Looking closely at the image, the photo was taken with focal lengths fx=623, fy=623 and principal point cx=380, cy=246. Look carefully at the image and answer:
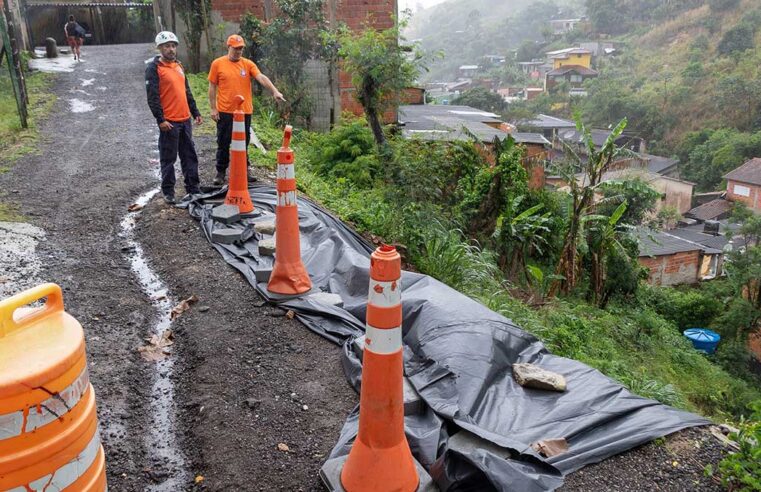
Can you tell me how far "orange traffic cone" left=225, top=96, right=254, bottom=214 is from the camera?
20.2 feet

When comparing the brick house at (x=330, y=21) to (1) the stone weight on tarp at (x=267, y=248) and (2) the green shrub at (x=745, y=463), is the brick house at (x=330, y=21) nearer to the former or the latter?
(1) the stone weight on tarp at (x=267, y=248)

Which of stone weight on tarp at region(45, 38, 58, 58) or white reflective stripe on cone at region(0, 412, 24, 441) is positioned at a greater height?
stone weight on tarp at region(45, 38, 58, 58)

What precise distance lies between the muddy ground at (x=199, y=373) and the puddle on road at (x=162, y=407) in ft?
0.04

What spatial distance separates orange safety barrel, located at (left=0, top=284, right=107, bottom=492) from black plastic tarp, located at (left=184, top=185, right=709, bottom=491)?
1472 mm

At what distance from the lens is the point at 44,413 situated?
1788 mm

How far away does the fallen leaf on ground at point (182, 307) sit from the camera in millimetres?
4816

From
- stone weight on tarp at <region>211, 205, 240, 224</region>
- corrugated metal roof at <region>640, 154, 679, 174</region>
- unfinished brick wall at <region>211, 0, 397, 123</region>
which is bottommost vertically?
corrugated metal roof at <region>640, 154, 679, 174</region>

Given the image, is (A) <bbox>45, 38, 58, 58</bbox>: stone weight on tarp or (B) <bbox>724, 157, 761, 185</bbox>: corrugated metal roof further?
(B) <bbox>724, 157, 761, 185</bbox>: corrugated metal roof

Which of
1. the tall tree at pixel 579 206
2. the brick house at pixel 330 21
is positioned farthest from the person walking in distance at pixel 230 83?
the brick house at pixel 330 21

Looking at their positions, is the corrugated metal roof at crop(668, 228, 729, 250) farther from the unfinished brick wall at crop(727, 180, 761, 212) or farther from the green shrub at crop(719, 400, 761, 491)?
the green shrub at crop(719, 400, 761, 491)

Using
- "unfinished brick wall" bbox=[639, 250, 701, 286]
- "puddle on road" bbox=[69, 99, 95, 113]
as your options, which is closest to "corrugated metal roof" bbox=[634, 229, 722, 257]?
"unfinished brick wall" bbox=[639, 250, 701, 286]

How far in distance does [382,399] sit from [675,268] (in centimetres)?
2872

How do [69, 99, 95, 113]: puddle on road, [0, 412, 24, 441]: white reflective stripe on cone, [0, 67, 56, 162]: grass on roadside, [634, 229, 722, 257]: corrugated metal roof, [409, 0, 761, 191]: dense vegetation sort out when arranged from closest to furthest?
[0, 412, 24, 441]: white reflective stripe on cone < [0, 67, 56, 162]: grass on roadside < [69, 99, 95, 113]: puddle on road < [634, 229, 722, 257]: corrugated metal roof < [409, 0, 761, 191]: dense vegetation

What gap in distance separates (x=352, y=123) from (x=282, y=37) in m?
2.84
